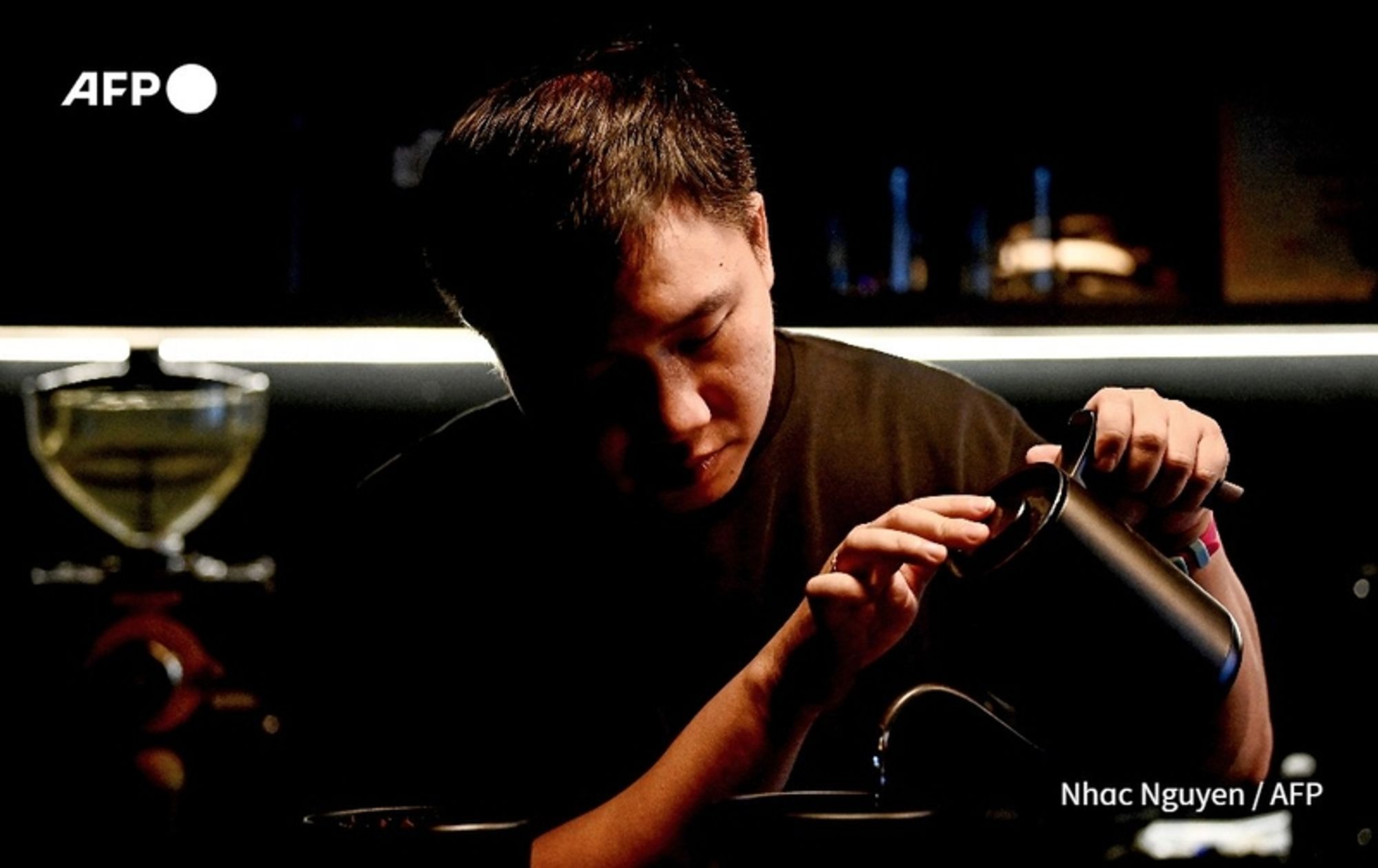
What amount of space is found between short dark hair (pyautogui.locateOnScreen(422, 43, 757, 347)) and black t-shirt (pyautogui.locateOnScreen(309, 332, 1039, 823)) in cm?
24

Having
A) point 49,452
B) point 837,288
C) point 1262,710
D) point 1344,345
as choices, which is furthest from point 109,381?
point 1344,345

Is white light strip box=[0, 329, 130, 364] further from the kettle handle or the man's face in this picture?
the kettle handle

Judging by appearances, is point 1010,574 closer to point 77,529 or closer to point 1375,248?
point 1375,248

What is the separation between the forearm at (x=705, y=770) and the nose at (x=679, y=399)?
183 mm

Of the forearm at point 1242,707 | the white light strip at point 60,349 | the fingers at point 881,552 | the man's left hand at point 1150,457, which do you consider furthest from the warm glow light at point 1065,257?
the white light strip at point 60,349

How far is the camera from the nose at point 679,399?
102cm

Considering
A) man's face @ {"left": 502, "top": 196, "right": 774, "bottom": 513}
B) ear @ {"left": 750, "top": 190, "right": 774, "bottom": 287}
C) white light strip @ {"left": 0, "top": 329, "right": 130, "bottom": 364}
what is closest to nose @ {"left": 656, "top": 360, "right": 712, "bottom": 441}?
man's face @ {"left": 502, "top": 196, "right": 774, "bottom": 513}

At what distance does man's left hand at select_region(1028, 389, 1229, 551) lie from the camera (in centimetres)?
96

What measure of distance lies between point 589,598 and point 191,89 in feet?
2.47

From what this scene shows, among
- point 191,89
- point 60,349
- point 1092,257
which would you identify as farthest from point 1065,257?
point 60,349

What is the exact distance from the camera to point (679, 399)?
3.35ft

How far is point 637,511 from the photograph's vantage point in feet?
4.02

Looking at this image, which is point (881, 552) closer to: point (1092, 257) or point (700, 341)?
point (700, 341)

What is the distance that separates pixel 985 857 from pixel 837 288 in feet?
2.92
